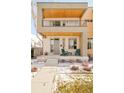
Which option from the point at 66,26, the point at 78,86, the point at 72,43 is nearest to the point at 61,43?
the point at 72,43

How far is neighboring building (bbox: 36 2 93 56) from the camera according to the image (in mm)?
8680

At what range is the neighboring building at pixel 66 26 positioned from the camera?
28.5ft

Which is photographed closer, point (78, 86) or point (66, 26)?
point (78, 86)

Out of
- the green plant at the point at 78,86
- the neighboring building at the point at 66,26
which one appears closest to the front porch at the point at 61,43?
the neighboring building at the point at 66,26

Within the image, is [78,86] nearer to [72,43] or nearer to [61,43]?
[72,43]

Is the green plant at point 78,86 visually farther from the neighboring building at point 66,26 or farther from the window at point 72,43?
the window at point 72,43

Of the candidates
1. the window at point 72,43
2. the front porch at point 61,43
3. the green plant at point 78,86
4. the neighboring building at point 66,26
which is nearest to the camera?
the green plant at point 78,86

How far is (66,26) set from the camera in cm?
885

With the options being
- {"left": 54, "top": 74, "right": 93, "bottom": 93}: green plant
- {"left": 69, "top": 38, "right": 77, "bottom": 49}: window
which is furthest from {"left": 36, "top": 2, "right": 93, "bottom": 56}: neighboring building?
{"left": 54, "top": 74, "right": 93, "bottom": 93}: green plant

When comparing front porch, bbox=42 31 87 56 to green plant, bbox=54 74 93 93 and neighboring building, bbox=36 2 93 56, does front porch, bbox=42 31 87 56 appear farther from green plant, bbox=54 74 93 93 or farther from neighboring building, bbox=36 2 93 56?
green plant, bbox=54 74 93 93
